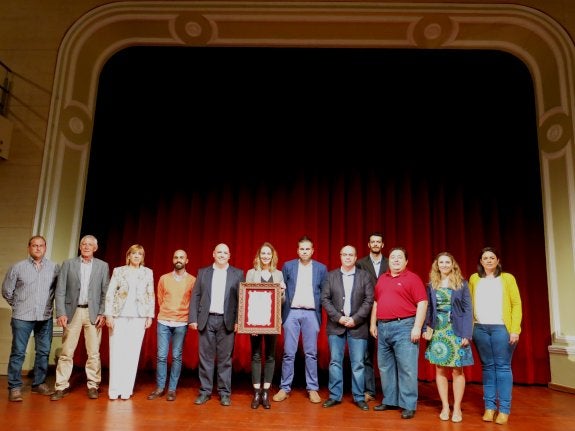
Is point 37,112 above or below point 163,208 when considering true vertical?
above

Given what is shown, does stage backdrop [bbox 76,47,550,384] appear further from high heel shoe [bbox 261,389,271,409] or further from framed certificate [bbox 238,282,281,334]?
high heel shoe [bbox 261,389,271,409]

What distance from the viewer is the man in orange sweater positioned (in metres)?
4.21

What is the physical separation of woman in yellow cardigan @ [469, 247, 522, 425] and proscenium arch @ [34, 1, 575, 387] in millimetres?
2049

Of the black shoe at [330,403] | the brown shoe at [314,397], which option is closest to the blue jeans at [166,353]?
the brown shoe at [314,397]

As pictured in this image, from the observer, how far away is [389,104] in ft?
20.4

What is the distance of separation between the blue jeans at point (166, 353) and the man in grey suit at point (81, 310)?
0.54 metres

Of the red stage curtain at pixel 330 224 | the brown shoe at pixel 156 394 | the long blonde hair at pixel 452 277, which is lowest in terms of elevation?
the brown shoe at pixel 156 394

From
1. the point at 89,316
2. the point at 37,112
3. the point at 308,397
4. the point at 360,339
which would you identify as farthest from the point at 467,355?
the point at 37,112

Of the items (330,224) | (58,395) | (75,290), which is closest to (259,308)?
(75,290)

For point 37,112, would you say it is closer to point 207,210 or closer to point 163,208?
point 163,208

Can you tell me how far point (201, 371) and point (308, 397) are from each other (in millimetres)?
1061

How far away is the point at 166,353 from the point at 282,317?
1.11 meters

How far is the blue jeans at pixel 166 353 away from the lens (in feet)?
13.7

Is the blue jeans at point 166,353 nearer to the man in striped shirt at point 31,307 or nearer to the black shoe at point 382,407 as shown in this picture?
the man in striped shirt at point 31,307
